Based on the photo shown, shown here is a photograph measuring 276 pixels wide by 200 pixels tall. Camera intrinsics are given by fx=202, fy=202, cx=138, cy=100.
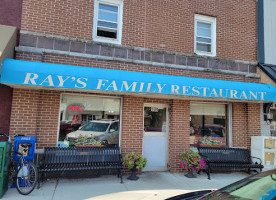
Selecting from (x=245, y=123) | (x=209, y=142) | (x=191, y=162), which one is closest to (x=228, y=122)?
(x=245, y=123)

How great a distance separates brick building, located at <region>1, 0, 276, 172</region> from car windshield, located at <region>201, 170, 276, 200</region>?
3425mm

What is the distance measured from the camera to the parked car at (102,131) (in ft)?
21.0

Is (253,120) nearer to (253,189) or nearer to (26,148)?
(253,189)

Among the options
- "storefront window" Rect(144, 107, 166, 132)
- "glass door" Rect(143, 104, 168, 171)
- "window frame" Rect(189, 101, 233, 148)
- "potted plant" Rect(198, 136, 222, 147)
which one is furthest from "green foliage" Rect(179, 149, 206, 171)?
"window frame" Rect(189, 101, 233, 148)

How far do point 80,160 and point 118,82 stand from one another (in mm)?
2524

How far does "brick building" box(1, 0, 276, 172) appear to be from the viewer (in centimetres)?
558

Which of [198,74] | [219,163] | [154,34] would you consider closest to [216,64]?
[198,74]

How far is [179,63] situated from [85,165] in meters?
4.57

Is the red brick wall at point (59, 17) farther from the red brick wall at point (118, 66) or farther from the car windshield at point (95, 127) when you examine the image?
the car windshield at point (95, 127)

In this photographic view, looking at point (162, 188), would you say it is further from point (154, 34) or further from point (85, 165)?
point (154, 34)

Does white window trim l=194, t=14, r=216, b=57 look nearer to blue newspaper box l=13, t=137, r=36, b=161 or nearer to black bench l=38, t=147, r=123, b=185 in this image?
black bench l=38, t=147, r=123, b=185

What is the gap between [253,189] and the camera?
241 cm

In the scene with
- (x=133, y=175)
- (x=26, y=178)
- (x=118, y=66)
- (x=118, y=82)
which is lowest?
(x=133, y=175)

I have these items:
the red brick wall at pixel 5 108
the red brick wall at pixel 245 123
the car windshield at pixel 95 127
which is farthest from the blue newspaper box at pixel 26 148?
the red brick wall at pixel 245 123
